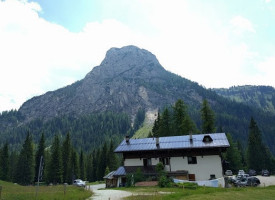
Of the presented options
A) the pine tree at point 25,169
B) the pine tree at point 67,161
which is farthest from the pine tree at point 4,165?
the pine tree at point 67,161

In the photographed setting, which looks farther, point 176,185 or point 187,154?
point 187,154

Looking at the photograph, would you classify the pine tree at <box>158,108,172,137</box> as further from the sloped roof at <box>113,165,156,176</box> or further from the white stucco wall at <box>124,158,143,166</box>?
the sloped roof at <box>113,165,156,176</box>

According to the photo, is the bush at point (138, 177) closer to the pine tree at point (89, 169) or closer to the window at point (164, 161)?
the window at point (164, 161)

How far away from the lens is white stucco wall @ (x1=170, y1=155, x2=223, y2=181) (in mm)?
38344

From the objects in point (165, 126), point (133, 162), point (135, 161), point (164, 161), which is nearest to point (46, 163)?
point (165, 126)

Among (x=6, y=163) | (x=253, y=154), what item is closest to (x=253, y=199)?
(x=253, y=154)

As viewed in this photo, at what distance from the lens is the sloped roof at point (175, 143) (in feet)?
128

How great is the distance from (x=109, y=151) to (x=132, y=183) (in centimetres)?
4943

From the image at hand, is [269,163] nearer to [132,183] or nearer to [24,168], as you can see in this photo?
[132,183]

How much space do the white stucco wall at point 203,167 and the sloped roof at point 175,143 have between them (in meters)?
2.11

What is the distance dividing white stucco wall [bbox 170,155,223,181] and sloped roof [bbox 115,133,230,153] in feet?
6.94

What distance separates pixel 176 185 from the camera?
30.7m

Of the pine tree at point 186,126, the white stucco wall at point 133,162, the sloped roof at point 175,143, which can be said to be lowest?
the white stucco wall at point 133,162

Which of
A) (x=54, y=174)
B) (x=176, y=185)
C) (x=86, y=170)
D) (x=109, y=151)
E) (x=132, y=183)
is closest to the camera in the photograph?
(x=176, y=185)
